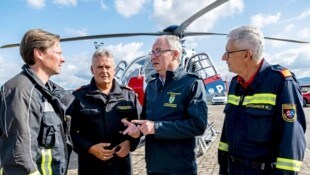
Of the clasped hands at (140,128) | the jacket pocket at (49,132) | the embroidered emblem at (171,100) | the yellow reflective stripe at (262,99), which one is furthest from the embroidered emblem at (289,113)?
the jacket pocket at (49,132)

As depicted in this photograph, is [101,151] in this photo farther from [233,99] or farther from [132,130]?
[233,99]

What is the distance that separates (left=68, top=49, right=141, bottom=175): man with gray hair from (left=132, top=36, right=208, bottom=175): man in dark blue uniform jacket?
0.34m

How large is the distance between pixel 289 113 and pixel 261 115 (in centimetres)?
20

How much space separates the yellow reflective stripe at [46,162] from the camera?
2393 mm

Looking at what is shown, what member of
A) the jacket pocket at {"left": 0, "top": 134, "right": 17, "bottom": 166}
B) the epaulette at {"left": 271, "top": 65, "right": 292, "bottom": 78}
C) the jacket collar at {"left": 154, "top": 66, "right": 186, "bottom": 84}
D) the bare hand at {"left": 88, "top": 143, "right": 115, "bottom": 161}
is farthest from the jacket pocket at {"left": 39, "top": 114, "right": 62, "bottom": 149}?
the epaulette at {"left": 271, "top": 65, "right": 292, "bottom": 78}

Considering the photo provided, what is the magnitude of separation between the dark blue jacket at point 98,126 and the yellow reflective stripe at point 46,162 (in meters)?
0.90

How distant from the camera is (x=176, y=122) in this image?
117 inches

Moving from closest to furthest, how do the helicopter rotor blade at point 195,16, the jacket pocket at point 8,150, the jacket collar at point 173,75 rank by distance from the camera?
the jacket pocket at point 8,150
the jacket collar at point 173,75
the helicopter rotor blade at point 195,16

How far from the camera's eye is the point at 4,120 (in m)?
2.21

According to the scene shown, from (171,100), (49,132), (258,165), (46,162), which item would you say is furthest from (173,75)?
(46,162)

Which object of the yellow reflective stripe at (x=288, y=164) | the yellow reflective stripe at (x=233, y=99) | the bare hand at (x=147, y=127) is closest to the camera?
the yellow reflective stripe at (x=288, y=164)

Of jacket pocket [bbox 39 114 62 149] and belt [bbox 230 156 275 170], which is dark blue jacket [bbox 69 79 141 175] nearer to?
jacket pocket [bbox 39 114 62 149]

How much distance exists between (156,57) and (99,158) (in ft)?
3.80

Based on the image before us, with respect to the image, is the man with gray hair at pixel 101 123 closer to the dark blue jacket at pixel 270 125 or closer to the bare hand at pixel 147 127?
the bare hand at pixel 147 127
